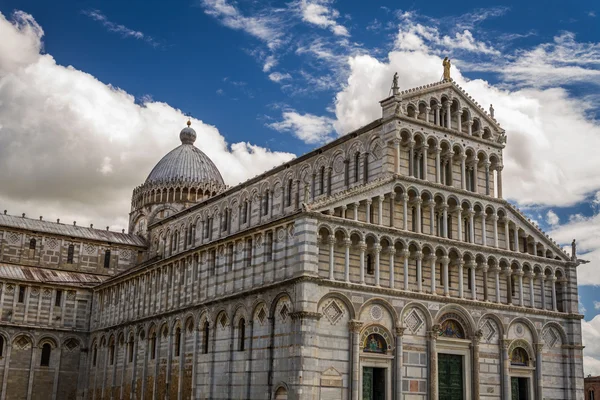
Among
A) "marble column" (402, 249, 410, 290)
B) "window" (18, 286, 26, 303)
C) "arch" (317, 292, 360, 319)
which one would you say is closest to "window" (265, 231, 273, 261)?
"arch" (317, 292, 360, 319)

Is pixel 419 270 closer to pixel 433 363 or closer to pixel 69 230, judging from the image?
pixel 433 363

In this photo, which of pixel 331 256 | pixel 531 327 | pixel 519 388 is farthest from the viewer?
pixel 531 327

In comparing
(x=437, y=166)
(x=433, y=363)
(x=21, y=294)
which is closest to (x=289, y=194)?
(x=437, y=166)

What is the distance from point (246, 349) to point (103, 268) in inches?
1116

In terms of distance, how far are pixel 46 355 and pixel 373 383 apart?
101 feet

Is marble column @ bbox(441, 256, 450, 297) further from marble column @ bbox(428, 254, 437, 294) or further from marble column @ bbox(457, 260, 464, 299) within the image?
marble column @ bbox(457, 260, 464, 299)

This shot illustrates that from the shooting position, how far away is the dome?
221 ft

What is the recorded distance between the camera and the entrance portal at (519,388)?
40928 millimetres

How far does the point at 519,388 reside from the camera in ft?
136

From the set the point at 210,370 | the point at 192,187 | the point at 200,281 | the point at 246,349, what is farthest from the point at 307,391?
the point at 192,187

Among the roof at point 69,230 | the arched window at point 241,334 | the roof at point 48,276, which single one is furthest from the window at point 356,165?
the roof at point 69,230

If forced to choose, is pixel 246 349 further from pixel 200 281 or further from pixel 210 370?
pixel 200 281

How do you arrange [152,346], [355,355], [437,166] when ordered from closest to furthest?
[355,355] < [437,166] < [152,346]

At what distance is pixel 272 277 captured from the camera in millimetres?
37406
